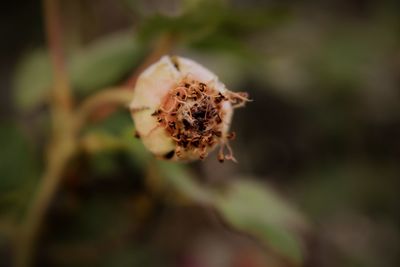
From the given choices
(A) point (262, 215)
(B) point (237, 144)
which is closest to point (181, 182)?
(A) point (262, 215)

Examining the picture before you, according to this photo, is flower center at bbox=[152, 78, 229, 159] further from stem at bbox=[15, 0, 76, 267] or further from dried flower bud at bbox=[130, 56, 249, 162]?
stem at bbox=[15, 0, 76, 267]

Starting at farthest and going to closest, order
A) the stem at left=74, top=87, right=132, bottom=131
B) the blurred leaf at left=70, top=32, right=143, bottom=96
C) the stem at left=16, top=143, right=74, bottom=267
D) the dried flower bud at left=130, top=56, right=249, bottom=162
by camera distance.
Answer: the blurred leaf at left=70, top=32, right=143, bottom=96 < the stem at left=16, top=143, right=74, bottom=267 < the stem at left=74, top=87, right=132, bottom=131 < the dried flower bud at left=130, top=56, right=249, bottom=162

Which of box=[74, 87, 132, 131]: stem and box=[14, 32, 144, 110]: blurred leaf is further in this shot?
box=[14, 32, 144, 110]: blurred leaf

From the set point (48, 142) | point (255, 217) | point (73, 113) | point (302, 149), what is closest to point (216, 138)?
point (255, 217)

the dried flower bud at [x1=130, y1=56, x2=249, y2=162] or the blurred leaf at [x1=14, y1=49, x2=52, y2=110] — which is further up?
the blurred leaf at [x1=14, y1=49, x2=52, y2=110]

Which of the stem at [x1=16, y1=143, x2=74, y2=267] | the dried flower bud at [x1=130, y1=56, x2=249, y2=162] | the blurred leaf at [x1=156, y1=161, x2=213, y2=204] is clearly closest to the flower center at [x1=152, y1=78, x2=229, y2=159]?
the dried flower bud at [x1=130, y1=56, x2=249, y2=162]

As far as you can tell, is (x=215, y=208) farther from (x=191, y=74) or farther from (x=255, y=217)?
(x=191, y=74)

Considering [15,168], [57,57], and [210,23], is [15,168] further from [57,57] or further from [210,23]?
[210,23]

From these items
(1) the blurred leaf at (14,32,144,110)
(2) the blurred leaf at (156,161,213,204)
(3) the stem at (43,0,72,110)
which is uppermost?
(1) the blurred leaf at (14,32,144,110)
